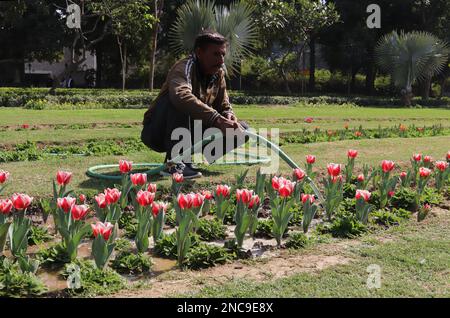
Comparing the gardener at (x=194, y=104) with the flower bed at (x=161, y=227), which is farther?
the gardener at (x=194, y=104)

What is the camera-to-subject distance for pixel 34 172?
5.77 metres

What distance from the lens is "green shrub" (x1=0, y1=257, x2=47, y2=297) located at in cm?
268

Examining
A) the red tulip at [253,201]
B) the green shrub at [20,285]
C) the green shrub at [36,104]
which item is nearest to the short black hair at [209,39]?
the red tulip at [253,201]

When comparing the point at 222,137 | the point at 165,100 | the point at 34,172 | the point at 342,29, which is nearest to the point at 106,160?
the point at 34,172

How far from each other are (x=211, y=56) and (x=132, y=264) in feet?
8.66

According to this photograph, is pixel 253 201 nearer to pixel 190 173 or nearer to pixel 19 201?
pixel 19 201

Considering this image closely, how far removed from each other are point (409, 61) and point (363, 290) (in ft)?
83.6

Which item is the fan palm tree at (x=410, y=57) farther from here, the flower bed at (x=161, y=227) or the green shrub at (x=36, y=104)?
the flower bed at (x=161, y=227)

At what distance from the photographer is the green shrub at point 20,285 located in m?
2.68

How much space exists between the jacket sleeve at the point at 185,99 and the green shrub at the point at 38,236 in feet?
5.90

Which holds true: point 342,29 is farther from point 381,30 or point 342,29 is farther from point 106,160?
point 106,160

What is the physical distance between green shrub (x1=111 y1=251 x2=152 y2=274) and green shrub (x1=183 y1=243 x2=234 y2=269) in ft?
0.78

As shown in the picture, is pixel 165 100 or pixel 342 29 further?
pixel 342 29

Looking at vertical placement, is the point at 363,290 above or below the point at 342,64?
below
